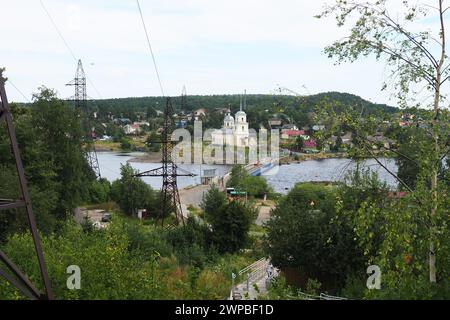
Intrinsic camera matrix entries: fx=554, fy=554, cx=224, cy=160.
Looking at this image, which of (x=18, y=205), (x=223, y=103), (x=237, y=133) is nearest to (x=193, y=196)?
(x=237, y=133)

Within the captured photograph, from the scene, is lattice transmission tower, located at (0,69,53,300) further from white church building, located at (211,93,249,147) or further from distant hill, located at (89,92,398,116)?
white church building, located at (211,93,249,147)

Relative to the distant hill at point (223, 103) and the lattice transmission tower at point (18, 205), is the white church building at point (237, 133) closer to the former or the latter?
the distant hill at point (223, 103)

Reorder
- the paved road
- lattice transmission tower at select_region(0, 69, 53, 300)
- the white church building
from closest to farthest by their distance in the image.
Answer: lattice transmission tower at select_region(0, 69, 53, 300)
the paved road
the white church building

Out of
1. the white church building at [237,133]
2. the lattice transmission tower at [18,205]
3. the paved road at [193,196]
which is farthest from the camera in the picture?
the white church building at [237,133]

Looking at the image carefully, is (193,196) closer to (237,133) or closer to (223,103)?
(237,133)

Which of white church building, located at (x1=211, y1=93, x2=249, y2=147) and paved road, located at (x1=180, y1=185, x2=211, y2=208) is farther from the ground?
white church building, located at (x1=211, y1=93, x2=249, y2=147)

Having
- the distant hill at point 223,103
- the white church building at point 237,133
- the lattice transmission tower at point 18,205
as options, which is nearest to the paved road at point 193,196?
the distant hill at point 223,103

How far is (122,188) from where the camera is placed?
30922 mm

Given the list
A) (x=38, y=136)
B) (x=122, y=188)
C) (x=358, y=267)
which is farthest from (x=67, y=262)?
(x=122, y=188)

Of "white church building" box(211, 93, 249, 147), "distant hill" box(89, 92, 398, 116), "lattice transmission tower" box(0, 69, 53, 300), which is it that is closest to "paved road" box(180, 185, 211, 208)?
"distant hill" box(89, 92, 398, 116)

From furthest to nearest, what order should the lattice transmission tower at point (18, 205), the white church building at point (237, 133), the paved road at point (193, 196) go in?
the white church building at point (237, 133)
the paved road at point (193, 196)
the lattice transmission tower at point (18, 205)

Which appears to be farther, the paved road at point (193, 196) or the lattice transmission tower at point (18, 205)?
the paved road at point (193, 196)

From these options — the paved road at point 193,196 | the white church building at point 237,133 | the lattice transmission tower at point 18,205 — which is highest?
the lattice transmission tower at point 18,205
